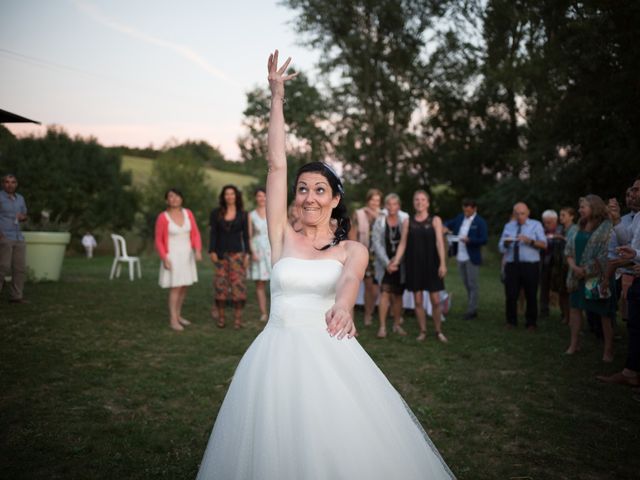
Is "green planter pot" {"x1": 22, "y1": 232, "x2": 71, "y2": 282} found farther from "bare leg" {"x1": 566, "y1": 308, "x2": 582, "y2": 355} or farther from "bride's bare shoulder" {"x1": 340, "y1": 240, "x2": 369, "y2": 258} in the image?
"bride's bare shoulder" {"x1": 340, "y1": 240, "x2": 369, "y2": 258}

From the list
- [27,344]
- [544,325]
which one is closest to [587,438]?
[544,325]

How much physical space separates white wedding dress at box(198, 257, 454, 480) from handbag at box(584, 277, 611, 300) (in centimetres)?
512

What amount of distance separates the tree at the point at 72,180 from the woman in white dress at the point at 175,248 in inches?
1643

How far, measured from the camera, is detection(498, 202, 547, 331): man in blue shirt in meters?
9.82

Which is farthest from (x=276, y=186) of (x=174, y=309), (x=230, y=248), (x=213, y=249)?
(x=174, y=309)

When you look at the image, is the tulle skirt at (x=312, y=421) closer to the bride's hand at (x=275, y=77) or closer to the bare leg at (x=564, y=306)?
the bride's hand at (x=275, y=77)

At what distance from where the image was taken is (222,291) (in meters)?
9.48

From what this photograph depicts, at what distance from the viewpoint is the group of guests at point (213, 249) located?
9.02 m

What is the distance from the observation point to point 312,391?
7.95 feet

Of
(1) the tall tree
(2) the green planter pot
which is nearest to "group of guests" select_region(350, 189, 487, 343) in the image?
(2) the green planter pot

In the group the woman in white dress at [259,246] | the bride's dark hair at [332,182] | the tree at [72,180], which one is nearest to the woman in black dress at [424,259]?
the woman in white dress at [259,246]

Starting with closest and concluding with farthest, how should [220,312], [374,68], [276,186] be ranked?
[276,186]
[220,312]
[374,68]

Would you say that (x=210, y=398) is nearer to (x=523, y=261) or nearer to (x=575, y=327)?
(x=575, y=327)

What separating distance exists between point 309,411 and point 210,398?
341 centimetres
